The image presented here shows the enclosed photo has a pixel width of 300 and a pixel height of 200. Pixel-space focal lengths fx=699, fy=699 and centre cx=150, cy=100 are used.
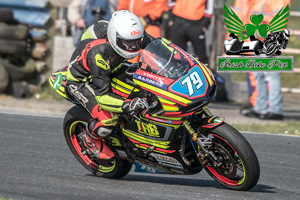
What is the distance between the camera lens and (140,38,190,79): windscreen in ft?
19.1

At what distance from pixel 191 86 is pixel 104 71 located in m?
0.78

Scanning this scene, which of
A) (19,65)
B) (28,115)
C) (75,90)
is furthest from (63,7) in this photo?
(75,90)

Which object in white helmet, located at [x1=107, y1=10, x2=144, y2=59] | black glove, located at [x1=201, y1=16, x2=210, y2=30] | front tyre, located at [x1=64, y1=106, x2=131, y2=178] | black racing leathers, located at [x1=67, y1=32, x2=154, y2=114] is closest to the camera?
white helmet, located at [x1=107, y1=10, x2=144, y2=59]

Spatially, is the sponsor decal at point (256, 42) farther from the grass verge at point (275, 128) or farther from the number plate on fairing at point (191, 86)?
the number plate on fairing at point (191, 86)

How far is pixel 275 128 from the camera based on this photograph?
33.1ft

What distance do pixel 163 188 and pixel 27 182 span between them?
120cm

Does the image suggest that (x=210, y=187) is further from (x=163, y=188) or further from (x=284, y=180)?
(x=284, y=180)

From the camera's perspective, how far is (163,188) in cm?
616

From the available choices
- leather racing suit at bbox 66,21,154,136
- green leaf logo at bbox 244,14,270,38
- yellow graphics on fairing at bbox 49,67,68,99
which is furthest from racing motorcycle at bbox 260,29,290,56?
yellow graphics on fairing at bbox 49,67,68,99

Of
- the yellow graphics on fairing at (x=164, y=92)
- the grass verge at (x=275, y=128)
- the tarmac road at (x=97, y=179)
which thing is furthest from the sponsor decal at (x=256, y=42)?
the yellow graphics on fairing at (x=164, y=92)

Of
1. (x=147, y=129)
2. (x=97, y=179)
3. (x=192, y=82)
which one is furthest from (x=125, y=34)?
(x=97, y=179)

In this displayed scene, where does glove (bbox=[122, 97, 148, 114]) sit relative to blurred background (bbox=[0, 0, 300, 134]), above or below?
above

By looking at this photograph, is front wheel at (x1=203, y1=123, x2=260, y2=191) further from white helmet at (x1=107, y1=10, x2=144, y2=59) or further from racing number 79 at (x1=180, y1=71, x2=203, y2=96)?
white helmet at (x1=107, y1=10, x2=144, y2=59)

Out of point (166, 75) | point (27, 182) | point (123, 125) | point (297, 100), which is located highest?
point (166, 75)
